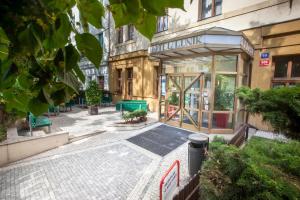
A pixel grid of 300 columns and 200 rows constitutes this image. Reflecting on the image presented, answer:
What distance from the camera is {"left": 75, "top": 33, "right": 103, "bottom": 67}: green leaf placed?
52cm

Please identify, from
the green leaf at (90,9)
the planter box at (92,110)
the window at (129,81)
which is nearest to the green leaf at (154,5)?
the green leaf at (90,9)

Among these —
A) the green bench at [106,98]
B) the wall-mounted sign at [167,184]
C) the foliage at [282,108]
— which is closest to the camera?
the foliage at [282,108]

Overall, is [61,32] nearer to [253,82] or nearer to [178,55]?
[178,55]

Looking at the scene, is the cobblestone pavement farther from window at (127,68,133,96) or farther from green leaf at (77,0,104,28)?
window at (127,68,133,96)

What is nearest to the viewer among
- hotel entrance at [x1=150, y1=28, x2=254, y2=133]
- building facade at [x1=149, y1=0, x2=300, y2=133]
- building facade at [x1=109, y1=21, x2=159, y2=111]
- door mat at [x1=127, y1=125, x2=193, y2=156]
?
door mat at [x1=127, y1=125, x2=193, y2=156]

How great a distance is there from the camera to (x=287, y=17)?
6766 mm

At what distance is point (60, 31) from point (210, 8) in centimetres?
1021

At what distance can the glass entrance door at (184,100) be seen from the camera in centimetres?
770

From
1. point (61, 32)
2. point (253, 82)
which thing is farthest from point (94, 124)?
point (61, 32)

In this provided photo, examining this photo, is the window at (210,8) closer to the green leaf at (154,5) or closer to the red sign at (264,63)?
the red sign at (264,63)

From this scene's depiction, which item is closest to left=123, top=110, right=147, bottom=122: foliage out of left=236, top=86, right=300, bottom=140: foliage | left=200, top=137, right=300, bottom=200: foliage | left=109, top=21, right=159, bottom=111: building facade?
left=109, top=21, right=159, bottom=111: building facade

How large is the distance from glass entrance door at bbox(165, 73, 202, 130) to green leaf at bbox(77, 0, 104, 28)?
7.21m

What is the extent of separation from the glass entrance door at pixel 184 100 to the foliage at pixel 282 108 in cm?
558

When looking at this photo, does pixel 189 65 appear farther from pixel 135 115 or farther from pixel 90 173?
pixel 90 173
